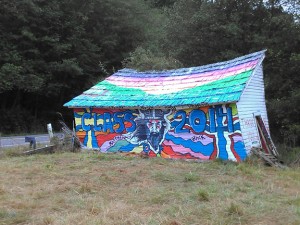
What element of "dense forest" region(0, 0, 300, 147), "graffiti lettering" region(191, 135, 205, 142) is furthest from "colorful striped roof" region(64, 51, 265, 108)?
"dense forest" region(0, 0, 300, 147)

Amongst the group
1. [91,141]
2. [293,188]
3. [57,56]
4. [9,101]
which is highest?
[57,56]

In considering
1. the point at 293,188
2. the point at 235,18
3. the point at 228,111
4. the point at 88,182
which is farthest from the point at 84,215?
the point at 235,18

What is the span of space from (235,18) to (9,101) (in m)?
19.8

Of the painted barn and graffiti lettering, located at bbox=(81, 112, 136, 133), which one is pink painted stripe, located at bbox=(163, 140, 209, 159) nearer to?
the painted barn

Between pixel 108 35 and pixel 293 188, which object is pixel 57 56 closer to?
pixel 108 35

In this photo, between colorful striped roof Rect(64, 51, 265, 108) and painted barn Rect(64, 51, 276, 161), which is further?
colorful striped roof Rect(64, 51, 265, 108)

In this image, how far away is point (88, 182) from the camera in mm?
9156

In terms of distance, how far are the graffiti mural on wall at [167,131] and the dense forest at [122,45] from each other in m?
6.20

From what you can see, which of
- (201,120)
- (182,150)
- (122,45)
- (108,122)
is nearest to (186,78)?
(201,120)

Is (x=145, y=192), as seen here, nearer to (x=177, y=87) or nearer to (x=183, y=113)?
(x=183, y=113)

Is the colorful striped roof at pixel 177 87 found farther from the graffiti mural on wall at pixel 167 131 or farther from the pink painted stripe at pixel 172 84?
the graffiti mural on wall at pixel 167 131

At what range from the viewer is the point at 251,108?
1355 cm

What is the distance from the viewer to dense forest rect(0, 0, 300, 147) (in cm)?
2012

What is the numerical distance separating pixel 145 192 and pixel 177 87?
7699 mm
